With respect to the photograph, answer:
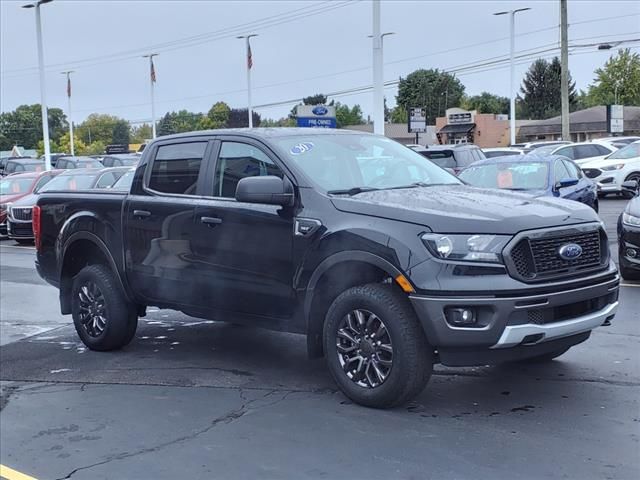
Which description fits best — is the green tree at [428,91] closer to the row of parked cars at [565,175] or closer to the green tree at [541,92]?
the green tree at [541,92]

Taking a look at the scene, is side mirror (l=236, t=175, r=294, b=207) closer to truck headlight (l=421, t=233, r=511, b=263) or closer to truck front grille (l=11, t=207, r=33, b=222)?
truck headlight (l=421, t=233, r=511, b=263)

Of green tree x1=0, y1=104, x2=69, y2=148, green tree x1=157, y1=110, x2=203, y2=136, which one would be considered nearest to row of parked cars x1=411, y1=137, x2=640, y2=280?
green tree x1=157, y1=110, x2=203, y2=136

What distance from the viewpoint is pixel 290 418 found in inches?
204

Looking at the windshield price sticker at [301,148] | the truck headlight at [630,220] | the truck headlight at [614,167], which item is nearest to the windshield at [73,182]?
the truck headlight at [630,220]

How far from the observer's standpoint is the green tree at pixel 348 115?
93562 millimetres

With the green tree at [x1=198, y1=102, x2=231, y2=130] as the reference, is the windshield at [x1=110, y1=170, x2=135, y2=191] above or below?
below

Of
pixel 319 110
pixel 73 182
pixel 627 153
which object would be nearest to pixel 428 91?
pixel 627 153

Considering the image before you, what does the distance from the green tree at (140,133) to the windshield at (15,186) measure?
2518 inches

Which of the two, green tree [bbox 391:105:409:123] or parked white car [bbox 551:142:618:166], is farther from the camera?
green tree [bbox 391:105:409:123]

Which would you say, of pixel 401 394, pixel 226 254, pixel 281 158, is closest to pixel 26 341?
pixel 226 254

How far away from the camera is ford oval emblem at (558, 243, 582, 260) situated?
4.98 m

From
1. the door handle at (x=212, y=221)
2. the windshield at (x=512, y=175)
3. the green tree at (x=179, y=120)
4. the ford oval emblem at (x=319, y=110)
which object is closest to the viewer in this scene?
the door handle at (x=212, y=221)

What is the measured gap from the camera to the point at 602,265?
5.30 metres

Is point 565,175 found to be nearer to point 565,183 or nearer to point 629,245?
point 565,183
